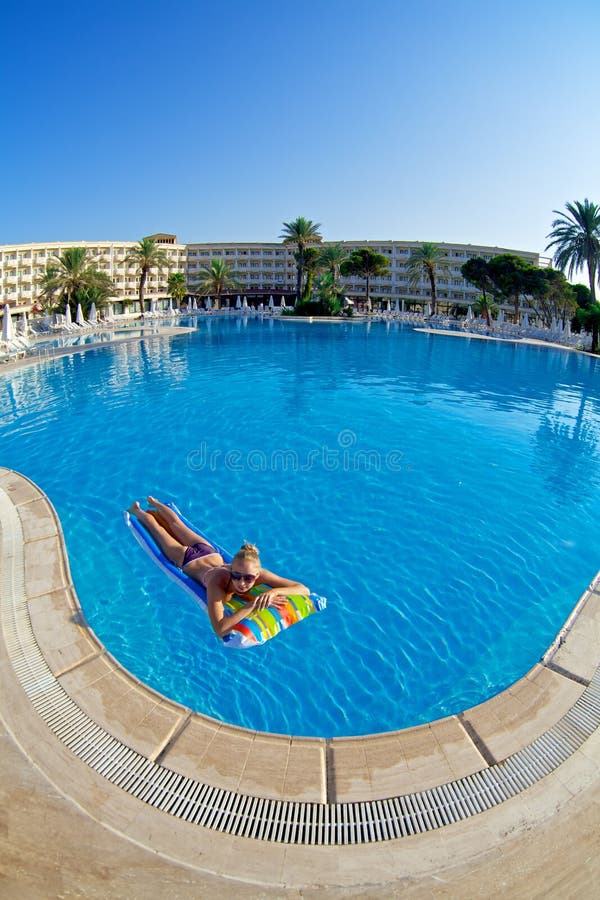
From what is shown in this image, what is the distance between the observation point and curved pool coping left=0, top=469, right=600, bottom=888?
3.21 meters

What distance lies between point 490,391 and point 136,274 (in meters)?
66.9

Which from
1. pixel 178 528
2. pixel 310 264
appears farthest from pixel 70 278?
pixel 178 528

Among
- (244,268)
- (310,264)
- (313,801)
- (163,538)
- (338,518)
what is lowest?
(313,801)

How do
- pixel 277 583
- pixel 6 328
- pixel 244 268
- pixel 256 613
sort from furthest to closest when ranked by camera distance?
pixel 244 268, pixel 6 328, pixel 277 583, pixel 256 613

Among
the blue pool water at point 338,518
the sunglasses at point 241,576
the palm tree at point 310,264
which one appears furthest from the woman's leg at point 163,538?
the palm tree at point 310,264

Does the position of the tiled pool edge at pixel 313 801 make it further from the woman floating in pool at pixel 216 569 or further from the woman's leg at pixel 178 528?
the woman's leg at pixel 178 528

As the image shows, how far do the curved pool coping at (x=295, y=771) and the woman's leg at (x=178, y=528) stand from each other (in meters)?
1.56

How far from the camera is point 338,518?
8.62 meters

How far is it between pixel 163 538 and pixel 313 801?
3.47 m

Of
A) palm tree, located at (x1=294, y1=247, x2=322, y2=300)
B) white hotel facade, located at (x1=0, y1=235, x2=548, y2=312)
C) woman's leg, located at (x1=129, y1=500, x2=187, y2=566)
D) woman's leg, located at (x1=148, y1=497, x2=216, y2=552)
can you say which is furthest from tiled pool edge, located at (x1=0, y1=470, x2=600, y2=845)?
white hotel facade, located at (x1=0, y1=235, x2=548, y2=312)

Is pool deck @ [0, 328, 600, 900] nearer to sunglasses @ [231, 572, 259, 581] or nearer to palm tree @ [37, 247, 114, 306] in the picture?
sunglasses @ [231, 572, 259, 581]

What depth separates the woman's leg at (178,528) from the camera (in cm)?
601

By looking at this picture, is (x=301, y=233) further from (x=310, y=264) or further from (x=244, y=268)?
(x=244, y=268)

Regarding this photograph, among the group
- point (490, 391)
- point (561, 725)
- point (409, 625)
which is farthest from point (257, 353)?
point (561, 725)
